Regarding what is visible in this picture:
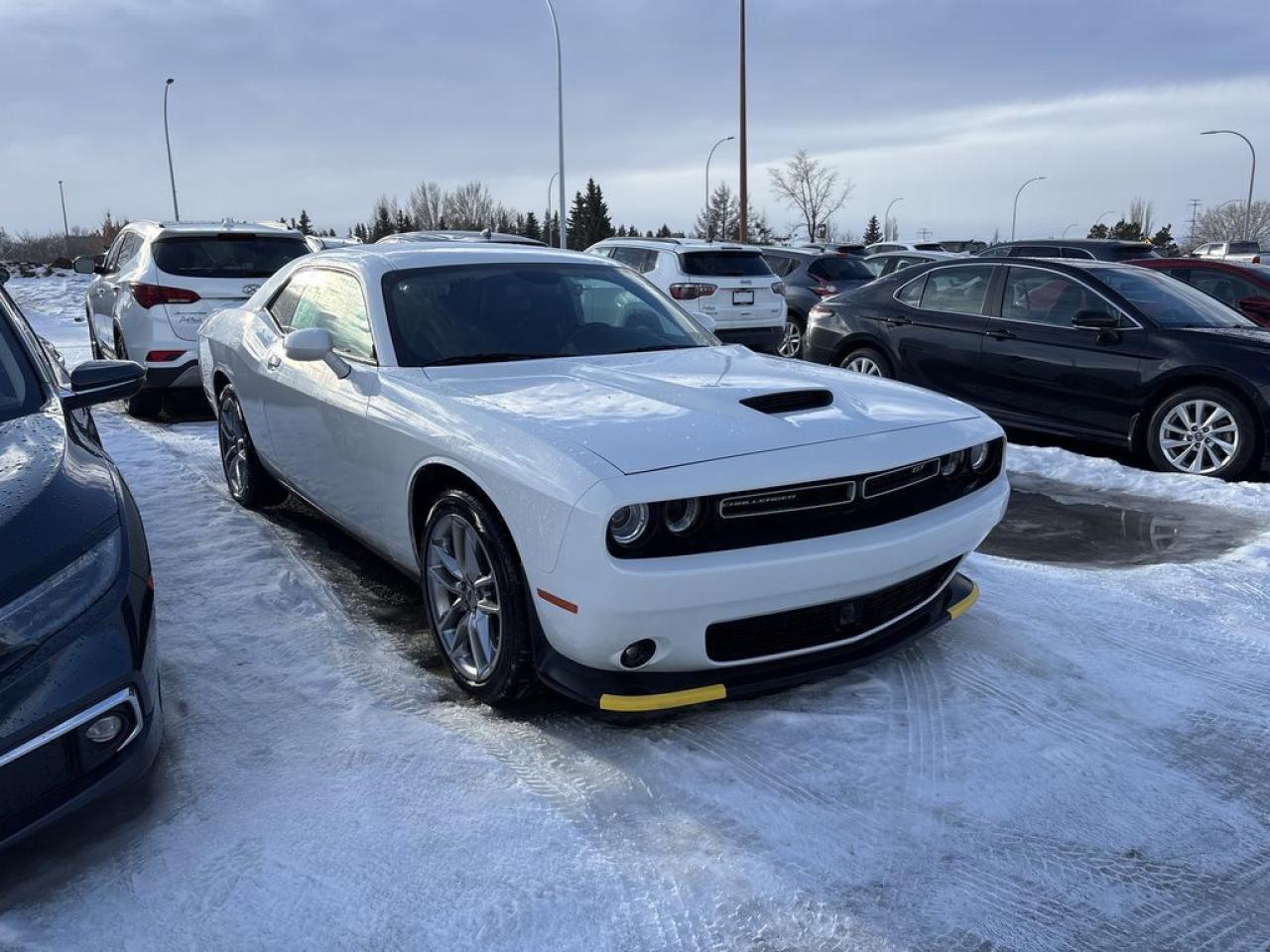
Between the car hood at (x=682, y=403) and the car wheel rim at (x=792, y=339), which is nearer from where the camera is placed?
the car hood at (x=682, y=403)

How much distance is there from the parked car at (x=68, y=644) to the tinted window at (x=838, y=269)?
13002 millimetres

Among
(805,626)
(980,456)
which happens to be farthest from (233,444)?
(980,456)

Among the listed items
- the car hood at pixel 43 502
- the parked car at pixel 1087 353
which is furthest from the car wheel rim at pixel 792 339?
the car hood at pixel 43 502

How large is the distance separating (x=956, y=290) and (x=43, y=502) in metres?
7.18

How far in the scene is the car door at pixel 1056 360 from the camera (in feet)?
22.9

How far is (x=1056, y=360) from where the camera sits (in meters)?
7.26

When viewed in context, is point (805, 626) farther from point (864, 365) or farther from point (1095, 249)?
point (1095, 249)

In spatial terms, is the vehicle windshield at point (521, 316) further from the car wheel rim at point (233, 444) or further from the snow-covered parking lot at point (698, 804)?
the car wheel rim at point (233, 444)

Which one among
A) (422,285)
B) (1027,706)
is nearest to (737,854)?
(1027,706)

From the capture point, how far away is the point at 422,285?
4.17 m

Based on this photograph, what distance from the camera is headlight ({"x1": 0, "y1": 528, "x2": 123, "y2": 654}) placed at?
2199mm

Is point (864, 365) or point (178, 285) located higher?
point (178, 285)

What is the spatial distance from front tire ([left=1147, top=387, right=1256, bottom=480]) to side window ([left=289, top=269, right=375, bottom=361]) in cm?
551

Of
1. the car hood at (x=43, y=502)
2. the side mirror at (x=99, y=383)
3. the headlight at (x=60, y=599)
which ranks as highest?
the side mirror at (x=99, y=383)
